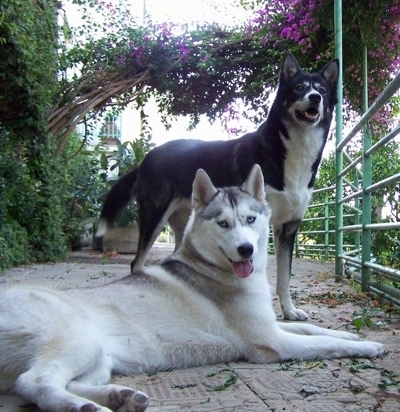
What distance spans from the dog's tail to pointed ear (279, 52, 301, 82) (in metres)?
2.08

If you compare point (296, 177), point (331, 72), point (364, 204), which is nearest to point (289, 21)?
point (331, 72)

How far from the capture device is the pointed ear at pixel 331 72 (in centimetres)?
416

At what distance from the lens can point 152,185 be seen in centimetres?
495

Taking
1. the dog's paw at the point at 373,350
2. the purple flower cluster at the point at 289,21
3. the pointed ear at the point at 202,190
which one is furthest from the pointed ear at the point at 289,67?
the purple flower cluster at the point at 289,21

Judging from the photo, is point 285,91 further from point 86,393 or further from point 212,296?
point 86,393

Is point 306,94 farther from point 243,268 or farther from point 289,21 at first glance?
point 289,21

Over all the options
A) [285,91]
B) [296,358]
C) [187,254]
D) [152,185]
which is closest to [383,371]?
[296,358]

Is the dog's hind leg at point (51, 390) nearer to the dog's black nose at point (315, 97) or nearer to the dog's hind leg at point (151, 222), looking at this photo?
the dog's black nose at point (315, 97)

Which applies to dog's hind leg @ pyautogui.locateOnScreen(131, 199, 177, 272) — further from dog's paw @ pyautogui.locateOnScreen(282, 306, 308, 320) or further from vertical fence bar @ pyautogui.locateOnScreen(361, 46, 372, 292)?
vertical fence bar @ pyautogui.locateOnScreen(361, 46, 372, 292)

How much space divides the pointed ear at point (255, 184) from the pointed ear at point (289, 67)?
4.35 feet

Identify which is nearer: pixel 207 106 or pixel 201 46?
pixel 201 46

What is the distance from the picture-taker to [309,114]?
3.96m

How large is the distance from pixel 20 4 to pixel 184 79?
3.81 m

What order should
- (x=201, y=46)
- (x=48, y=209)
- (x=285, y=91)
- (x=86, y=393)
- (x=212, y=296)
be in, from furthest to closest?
(x=201, y=46) < (x=48, y=209) < (x=285, y=91) < (x=212, y=296) < (x=86, y=393)
